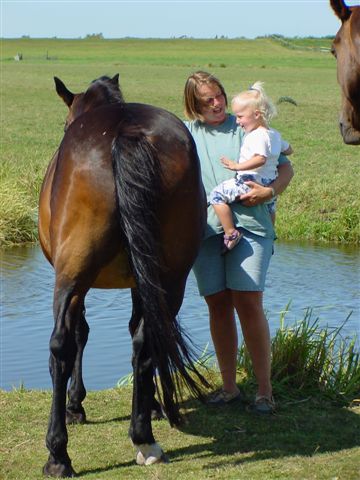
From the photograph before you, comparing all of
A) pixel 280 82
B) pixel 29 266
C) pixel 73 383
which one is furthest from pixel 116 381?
pixel 280 82

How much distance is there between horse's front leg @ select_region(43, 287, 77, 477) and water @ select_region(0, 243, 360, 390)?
2.30 m

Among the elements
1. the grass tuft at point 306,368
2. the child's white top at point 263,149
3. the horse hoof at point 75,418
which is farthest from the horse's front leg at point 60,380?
the grass tuft at point 306,368

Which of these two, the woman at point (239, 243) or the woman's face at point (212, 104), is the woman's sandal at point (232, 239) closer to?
the woman at point (239, 243)

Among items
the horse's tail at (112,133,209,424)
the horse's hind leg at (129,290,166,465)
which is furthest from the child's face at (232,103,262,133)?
the horse's hind leg at (129,290,166,465)

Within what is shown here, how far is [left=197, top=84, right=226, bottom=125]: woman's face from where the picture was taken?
569 cm

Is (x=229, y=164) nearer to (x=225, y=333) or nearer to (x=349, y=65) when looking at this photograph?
(x=225, y=333)

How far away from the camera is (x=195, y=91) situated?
5.72m

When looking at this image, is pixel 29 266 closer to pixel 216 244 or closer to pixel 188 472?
pixel 216 244

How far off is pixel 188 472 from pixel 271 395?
1.33 metres

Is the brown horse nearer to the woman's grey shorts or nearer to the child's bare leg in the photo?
the child's bare leg

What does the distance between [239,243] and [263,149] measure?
24.3 inches

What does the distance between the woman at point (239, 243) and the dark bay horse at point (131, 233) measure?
2.09 feet

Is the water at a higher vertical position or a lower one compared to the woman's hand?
lower

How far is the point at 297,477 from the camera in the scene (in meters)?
4.63
